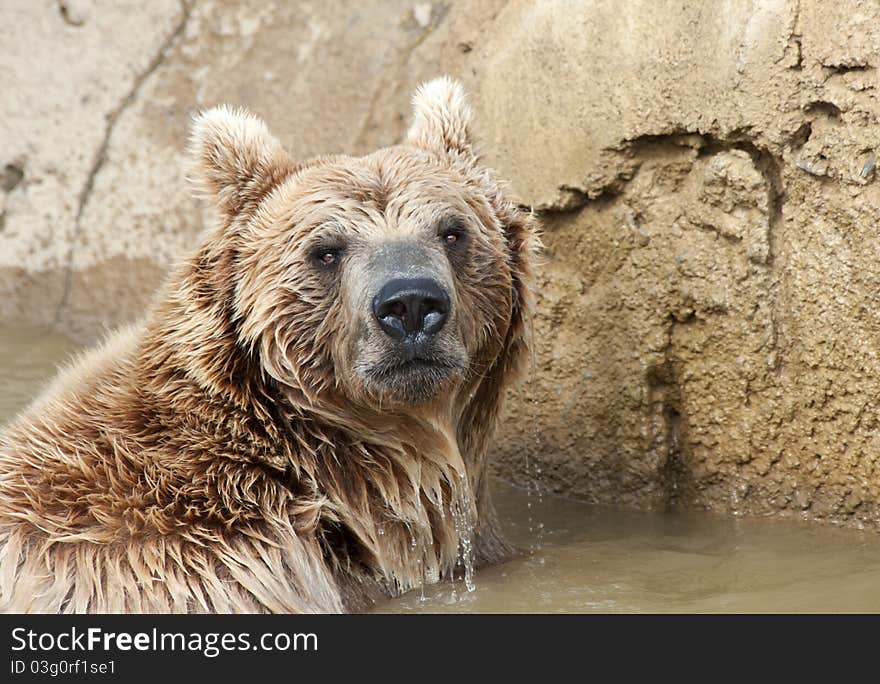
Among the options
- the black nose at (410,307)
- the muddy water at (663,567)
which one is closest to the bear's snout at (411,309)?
the black nose at (410,307)

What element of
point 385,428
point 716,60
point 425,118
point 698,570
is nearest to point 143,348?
point 385,428

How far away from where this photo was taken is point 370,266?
4316mm

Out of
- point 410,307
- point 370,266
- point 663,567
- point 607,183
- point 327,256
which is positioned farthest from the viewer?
point 607,183

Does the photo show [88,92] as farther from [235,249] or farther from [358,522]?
[358,522]

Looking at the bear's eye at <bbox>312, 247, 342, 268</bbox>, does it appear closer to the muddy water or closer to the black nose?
the black nose

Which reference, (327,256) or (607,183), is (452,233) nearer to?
(327,256)

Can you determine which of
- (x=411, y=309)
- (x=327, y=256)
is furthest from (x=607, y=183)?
(x=411, y=309)

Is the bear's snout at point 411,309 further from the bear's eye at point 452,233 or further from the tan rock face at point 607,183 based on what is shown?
the tan rock face at point 607,183

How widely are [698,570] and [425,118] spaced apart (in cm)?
221

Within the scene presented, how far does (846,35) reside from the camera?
4945mm

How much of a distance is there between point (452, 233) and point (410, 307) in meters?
0.57

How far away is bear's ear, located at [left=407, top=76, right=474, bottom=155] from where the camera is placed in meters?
5.10

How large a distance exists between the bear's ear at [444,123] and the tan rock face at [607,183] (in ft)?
3.06

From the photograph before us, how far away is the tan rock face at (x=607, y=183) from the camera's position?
5172 mm
